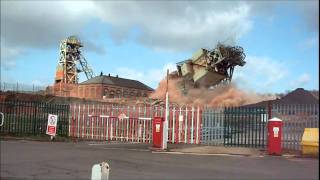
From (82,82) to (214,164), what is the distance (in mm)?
45451

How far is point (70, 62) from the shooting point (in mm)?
55031

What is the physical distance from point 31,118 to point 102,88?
29.9 meters

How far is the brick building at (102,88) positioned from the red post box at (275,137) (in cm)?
3620

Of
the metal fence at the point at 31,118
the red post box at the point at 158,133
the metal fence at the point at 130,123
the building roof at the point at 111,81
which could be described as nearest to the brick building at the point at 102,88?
the building roof at the point at 111,81

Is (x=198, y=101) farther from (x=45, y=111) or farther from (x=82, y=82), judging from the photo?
(x=82, y=82)

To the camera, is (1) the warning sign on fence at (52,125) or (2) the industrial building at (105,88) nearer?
(1) the warning sign on fence at (52,125)

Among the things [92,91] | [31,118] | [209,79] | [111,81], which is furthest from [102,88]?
[209,79]

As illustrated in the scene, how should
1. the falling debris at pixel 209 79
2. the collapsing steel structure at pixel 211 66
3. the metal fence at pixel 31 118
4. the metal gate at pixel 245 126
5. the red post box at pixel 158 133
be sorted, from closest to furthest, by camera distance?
the red post box at pixel 158 133
the metal gate at pixel 245 126
the falling debris at pixel 209 79
the collapsing steel structure at pixel 211 66
the metal fence at pixel 31 118

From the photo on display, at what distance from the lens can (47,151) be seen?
19906 mm

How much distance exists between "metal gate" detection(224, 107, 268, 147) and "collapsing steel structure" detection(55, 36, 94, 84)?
23.5 m

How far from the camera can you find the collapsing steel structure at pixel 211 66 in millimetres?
26922

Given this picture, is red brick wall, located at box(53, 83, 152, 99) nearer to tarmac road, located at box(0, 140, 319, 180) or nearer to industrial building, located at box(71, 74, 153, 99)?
industrial building, located at box(71, 74, 153, 99)

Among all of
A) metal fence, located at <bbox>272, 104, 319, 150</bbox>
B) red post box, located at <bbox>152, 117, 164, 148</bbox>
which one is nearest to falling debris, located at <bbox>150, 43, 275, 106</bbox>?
metal fence, located at <bbox>272, 104, 319, 150</bbox>

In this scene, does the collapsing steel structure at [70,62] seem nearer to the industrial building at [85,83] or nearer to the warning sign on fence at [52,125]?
the industrial building at [85,83]
